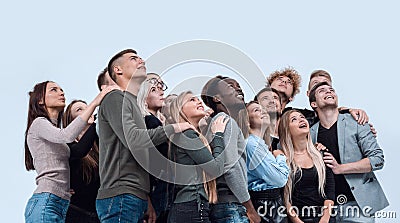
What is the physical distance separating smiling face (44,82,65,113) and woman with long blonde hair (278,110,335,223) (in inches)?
46.4

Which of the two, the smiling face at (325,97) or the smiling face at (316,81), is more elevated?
the smiling face at (316,81)

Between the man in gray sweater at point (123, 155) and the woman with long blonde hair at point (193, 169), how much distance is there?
0.30 feet

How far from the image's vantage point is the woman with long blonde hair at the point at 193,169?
2.60 meters

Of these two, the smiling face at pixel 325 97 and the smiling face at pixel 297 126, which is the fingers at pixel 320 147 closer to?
the smiling face at pixel 297 126

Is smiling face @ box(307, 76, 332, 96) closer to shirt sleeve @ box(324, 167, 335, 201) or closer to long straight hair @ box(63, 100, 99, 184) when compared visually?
shirt sleeve @ box(324, 167, 335, 201)

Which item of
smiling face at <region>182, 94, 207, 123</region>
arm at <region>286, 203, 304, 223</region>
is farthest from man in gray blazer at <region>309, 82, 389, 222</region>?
smiling face at <region>182, 94, 207, 123</region>

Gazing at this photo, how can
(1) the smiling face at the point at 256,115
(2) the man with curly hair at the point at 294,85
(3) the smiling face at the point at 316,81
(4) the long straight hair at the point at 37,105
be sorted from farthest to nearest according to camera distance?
(3) the smiling face at the point at 316,81
(2) the man with curly hair at the point at 294,85
(1) the smiling face at the point at 256,115
(4) the long straight hair at the point at 37,105

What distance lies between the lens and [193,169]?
2646 mm

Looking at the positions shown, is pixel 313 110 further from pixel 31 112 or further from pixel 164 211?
pixel 31 112

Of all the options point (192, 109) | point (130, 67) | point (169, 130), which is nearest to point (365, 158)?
point (192, 109)

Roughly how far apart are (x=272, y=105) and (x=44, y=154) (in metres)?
1.22

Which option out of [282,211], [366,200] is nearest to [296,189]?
[282,211]

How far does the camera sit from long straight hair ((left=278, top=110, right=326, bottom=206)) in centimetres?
318

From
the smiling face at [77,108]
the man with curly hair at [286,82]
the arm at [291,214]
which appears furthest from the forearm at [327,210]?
the smiling face at [77,108]
